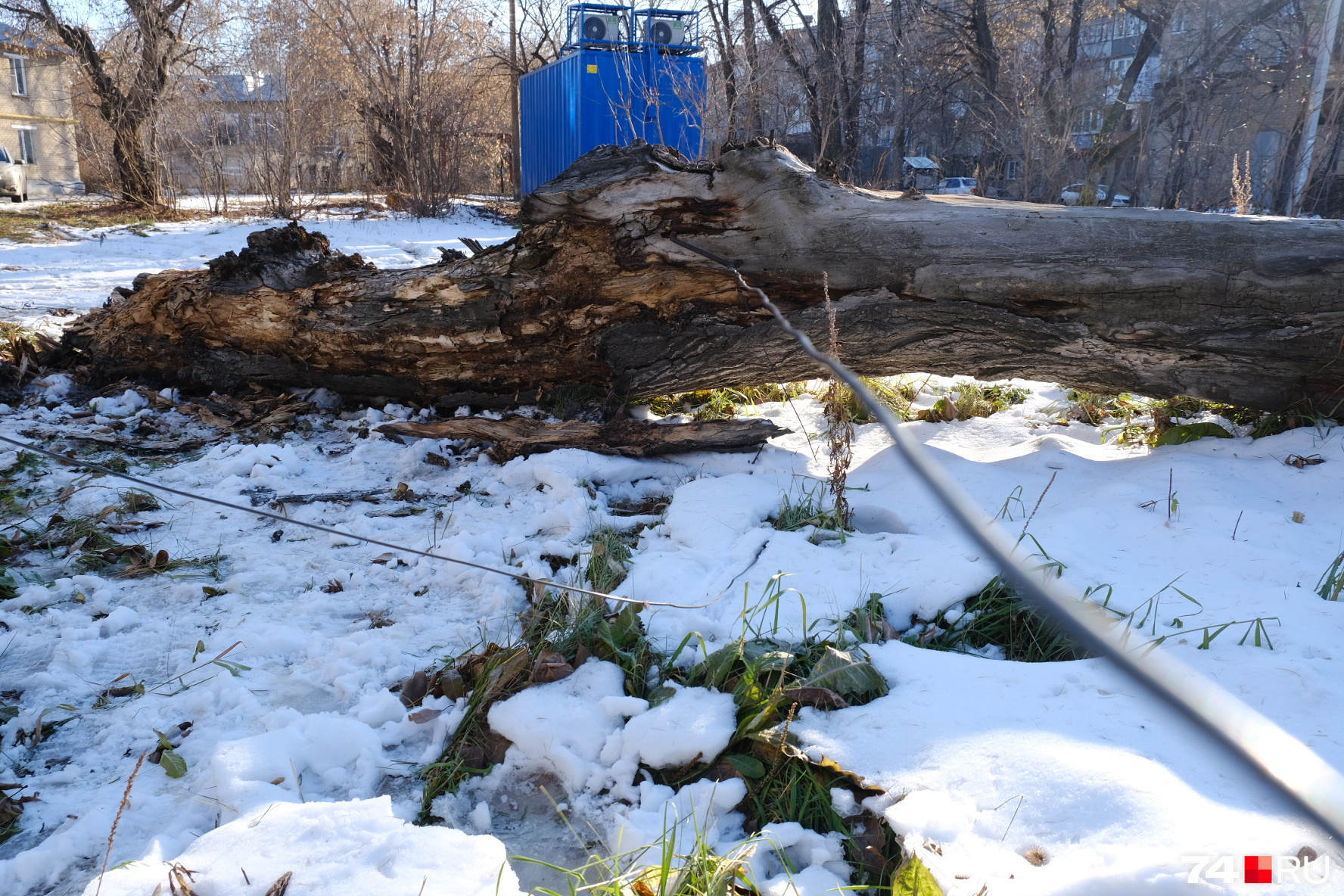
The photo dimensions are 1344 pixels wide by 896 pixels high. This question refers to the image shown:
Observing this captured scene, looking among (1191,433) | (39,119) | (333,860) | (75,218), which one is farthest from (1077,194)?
(39,119)

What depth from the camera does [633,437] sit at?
347cm

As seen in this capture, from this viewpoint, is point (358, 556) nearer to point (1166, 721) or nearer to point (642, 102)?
point (1166, 721)

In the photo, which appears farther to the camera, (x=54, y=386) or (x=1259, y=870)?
(x=54, y=386)

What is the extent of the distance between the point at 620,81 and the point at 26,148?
2870 centimetres

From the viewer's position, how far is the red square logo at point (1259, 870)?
1121mm

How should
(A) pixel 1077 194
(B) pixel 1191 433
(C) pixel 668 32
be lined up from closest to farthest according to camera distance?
(B) pixel 1191 433
(C) pixel 668 32
(A) pixel 1077 194

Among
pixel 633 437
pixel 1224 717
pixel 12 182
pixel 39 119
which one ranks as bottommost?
pixel 633 437

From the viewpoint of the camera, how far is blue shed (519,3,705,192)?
11.3 meters

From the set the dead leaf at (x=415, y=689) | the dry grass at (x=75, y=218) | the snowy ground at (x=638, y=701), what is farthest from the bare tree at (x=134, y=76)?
the dead leaf at (x=415, y=689)

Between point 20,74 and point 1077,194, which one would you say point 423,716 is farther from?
point 20,74

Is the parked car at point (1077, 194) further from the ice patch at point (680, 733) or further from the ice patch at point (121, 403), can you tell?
the ice patch at point (680, 733)

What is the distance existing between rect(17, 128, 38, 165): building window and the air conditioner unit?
26.7 metres

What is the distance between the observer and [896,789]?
1.51 meters

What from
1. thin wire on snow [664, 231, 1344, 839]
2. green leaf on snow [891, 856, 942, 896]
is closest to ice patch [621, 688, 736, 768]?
green leaf on snow [891, 856, 942, 896]
